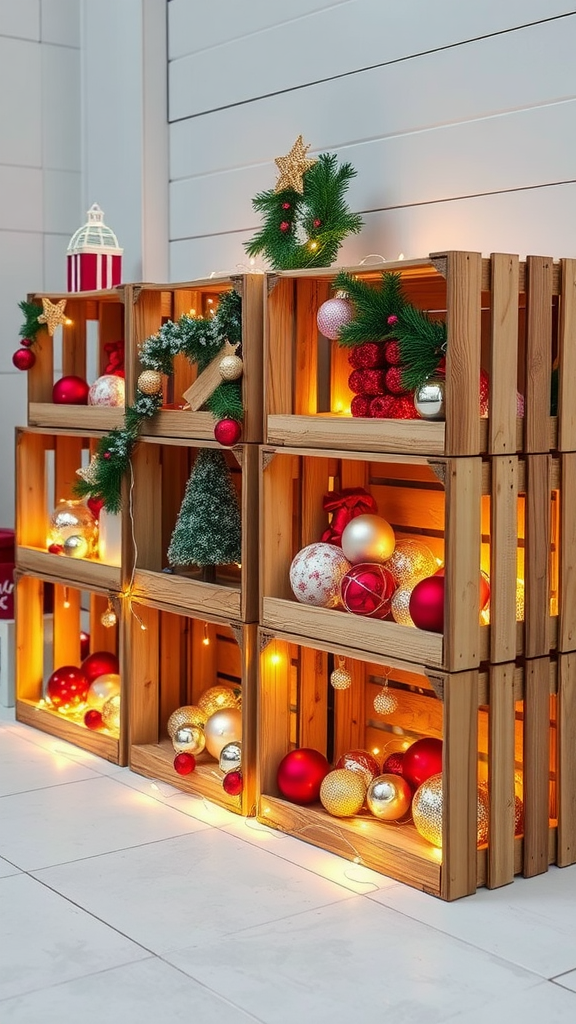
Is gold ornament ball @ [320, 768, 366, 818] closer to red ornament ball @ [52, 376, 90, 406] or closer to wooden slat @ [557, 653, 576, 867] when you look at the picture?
wooden slat @ [557, 653, 576, 867]

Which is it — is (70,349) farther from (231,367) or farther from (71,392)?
(231,367)

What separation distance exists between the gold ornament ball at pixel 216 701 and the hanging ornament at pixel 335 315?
1.16m

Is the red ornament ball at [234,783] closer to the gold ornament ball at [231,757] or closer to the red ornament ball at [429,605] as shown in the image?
the gold ornament ball at [231,757]

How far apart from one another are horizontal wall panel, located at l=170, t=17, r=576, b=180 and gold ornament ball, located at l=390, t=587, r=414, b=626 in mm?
1203

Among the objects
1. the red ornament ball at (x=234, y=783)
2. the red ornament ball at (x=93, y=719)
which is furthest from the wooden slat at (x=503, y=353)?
the red ornament ball at (x=93, y=719)

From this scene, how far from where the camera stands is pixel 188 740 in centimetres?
337

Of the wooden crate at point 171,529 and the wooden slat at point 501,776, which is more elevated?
the wooden crate at point 171,529

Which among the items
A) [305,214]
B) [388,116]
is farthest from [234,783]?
[388,116]

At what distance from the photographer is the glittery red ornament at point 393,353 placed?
108 inches

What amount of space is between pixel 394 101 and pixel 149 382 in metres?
0.99

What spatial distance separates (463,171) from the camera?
10.3 ft

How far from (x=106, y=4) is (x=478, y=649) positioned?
298 cm

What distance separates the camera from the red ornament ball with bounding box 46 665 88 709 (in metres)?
3.86

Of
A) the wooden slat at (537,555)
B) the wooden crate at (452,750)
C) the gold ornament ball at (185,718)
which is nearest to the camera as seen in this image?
the wooden crate at (452,750)
